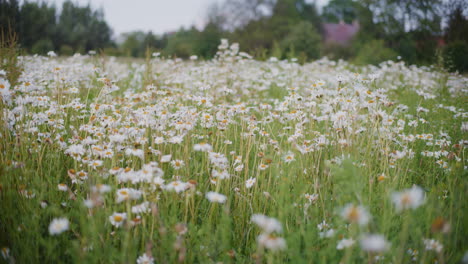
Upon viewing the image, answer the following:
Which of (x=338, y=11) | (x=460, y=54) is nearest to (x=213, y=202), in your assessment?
(x=460, y=54)

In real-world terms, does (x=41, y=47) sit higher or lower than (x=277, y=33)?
lower

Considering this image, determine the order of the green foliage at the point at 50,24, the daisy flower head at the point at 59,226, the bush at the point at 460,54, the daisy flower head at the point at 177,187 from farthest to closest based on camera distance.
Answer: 1. the bush at the point at 460,54
2. the green foliage at the point at 50,24
3. the daisy flower head at the point at 177,187
4. the daisy flower head at the point at 59,226

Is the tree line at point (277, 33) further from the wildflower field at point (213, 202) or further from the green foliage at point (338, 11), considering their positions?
the green foliage at point (338, 11)

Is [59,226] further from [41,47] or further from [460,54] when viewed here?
[460,54]

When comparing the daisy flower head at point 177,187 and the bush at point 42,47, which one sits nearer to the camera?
the daisy flower head at point 177,187

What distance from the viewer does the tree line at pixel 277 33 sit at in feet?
19.8

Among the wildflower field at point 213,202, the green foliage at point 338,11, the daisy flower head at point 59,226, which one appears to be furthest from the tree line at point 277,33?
the green foliage at point 338,11

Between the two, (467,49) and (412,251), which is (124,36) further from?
(412,251)

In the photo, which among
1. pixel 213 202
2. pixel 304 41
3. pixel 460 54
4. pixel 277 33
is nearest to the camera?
pixel 213 202

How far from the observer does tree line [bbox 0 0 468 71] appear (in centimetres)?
603

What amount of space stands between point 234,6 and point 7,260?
26363 millimetres

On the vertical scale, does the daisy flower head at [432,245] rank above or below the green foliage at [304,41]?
below

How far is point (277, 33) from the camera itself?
802 inches

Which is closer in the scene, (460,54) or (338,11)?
(460,54)
